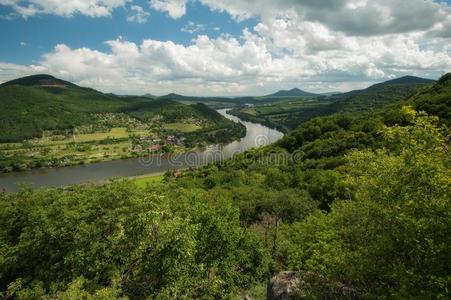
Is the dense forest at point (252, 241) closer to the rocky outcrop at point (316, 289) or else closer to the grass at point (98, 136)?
the rocky outcrop at point (316, 289)

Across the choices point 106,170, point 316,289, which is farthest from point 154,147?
point 316,289

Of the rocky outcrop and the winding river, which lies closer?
the rocky outcrop

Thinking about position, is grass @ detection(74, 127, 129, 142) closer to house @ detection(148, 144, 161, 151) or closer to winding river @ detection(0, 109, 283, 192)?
house @ detection(148, 144, 161, 151)

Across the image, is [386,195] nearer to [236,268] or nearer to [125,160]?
[236,268]

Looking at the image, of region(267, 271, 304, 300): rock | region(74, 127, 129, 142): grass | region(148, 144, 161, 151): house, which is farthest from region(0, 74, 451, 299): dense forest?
region(74, 127, 129, 142): grass

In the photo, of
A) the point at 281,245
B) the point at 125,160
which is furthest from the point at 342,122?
the point at 125,160

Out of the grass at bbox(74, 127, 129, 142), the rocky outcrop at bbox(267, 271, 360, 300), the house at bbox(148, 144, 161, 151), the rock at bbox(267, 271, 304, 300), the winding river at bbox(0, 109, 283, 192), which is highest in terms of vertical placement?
the rocky outcrop at bbox(267, 271, 360, 300)

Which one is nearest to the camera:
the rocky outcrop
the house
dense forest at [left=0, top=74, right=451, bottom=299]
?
dense forest at [left=0, top=74, right=451, bottom=299]
